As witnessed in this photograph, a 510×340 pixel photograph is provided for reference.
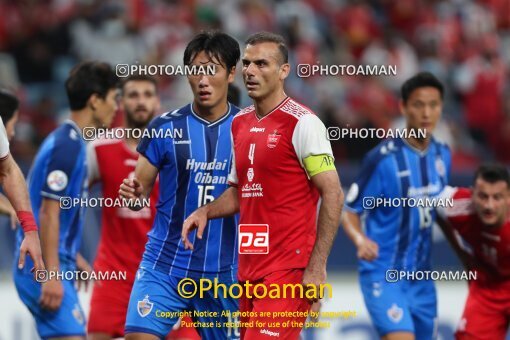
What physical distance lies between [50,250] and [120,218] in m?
1.07

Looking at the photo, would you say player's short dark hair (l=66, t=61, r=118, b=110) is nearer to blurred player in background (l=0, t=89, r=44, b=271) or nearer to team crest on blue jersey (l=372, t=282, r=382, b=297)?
blurred player in background (l=0, t=89, r=44, b=271)

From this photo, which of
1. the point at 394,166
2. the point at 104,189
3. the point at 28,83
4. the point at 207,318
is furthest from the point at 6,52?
the point at 207,318

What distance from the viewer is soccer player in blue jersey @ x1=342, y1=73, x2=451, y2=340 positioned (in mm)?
8633

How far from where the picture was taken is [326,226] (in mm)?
6445

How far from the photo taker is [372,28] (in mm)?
17594

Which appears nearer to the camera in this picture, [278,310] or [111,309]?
[278,310]

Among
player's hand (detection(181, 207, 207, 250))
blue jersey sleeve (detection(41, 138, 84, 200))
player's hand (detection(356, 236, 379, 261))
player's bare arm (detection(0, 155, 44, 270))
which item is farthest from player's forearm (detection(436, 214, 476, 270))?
player's bare arm (detection(0, 155, 44, 270))

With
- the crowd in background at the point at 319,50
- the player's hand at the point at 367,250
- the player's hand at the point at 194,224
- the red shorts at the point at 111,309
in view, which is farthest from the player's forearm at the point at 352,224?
the crowd in background at the point at 319,50

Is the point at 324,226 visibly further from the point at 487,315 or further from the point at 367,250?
the point at 487,315

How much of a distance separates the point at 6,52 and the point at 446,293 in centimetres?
756

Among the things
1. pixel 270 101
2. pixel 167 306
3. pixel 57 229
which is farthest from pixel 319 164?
pixel 57 229

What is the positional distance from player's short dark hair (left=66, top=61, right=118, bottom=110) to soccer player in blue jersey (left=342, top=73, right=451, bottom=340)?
2058mm

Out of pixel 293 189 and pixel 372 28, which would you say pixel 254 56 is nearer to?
pixel 293 189

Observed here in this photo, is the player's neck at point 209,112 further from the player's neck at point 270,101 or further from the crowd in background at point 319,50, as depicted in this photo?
the crowd in background at point 319,50
